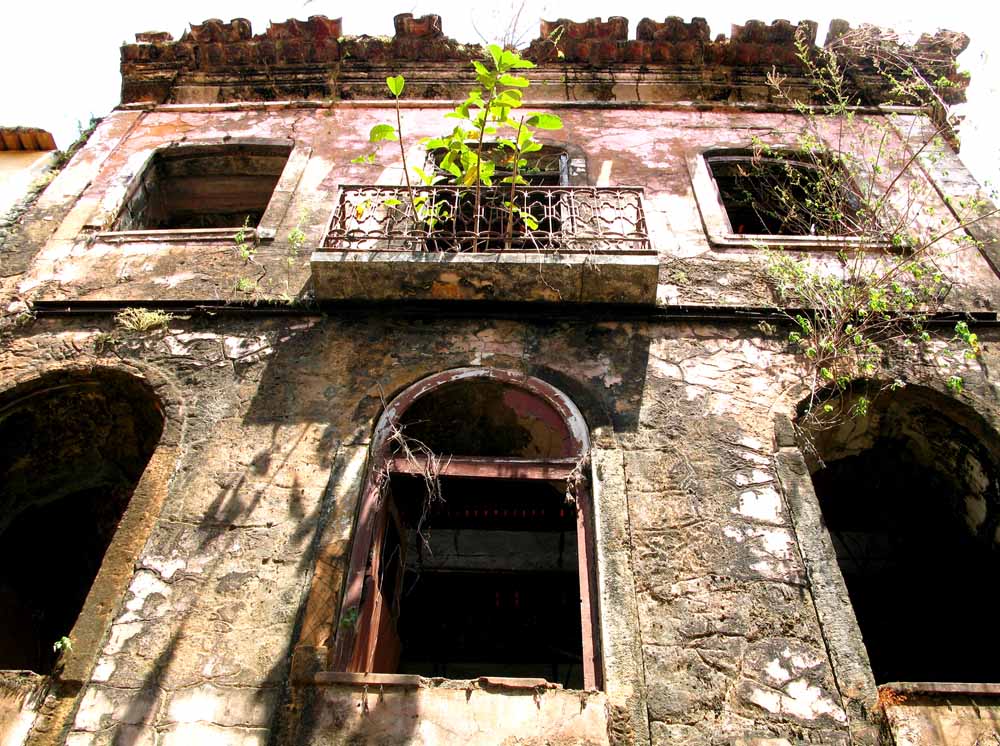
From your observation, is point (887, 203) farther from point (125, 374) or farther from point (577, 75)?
point (125, 374)

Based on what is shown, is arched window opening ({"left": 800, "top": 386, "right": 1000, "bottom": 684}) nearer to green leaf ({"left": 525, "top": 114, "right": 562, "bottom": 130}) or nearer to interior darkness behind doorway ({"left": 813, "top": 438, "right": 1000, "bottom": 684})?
interior darkness behind doorway ({"left": 813, "top": 438, "right": 1000, "bottom": 684})

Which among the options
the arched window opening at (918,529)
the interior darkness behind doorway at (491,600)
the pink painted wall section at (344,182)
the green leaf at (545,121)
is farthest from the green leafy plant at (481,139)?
the arched window opening at (918,529)

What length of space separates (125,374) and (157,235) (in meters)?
1.69

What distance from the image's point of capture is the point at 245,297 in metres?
5.81

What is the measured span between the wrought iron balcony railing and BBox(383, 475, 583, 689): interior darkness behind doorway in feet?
7.27

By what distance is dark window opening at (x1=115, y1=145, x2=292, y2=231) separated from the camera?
7.71m

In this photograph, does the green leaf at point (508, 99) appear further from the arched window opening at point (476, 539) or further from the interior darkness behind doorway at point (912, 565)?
the interior darkness behind doorway at point (912, 565)

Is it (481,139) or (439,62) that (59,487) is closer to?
(481,139)

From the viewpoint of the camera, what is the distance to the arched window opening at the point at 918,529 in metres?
5.06

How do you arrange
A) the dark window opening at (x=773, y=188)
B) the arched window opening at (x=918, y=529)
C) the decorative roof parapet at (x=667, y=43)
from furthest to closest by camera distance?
the decorative roof parapet at (x=667, y=43) → the dark window opening at (x=773, y=188) → the arched window opening at (x=918, y=529)

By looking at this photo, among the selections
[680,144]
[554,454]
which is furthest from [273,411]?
[680,144]

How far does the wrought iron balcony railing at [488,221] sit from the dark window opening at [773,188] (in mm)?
1562

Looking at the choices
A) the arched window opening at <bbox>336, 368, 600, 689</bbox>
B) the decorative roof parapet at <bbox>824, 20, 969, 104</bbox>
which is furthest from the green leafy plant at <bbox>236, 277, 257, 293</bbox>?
the decorative roof parapet at <bbox>824, 20, 969, 104</bbox>

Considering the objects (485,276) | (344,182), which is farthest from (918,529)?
(344,182)
